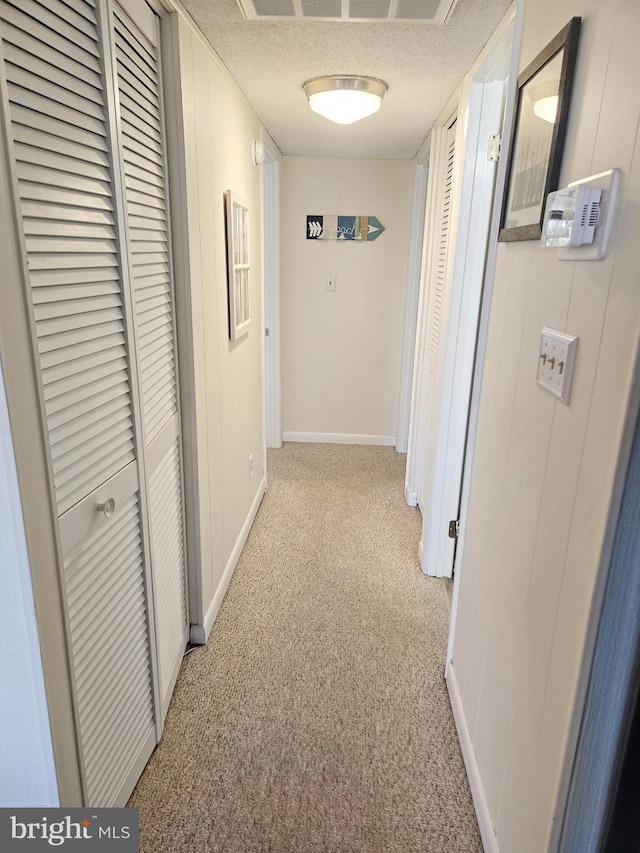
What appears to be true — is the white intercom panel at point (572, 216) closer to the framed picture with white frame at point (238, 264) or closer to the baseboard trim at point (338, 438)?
the framed picture with white frame at point (238, 264)

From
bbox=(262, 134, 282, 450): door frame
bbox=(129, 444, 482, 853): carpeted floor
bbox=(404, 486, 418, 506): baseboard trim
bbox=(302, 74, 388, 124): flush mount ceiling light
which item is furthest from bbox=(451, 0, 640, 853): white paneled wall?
bbox=(262, 134, 282, 450): door frame

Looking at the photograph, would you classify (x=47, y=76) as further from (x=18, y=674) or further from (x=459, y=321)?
(x=459, y=321)

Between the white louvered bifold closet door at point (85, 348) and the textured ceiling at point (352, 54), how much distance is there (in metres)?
0.74

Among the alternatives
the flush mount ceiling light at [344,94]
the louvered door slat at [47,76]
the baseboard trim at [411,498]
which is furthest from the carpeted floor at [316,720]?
the flush mount ceiling light at [344,94]

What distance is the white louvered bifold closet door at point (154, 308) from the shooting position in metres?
1.37

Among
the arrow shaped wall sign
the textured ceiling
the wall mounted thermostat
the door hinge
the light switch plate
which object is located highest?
the textured ceiling

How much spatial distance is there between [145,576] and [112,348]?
63cm

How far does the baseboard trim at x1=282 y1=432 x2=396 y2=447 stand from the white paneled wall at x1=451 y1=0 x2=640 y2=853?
2.74m

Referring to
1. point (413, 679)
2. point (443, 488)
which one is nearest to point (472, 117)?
point (443, 488)

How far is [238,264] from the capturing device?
94.0 inches

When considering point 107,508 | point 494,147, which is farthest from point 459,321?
point 107,508

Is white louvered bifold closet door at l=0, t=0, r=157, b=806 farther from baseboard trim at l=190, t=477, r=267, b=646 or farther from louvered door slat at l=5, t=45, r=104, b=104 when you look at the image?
baseboard trim at l=190, t=477, r=267, b=646

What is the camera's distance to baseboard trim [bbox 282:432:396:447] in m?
4.30

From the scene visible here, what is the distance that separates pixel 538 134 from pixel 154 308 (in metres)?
1.08
